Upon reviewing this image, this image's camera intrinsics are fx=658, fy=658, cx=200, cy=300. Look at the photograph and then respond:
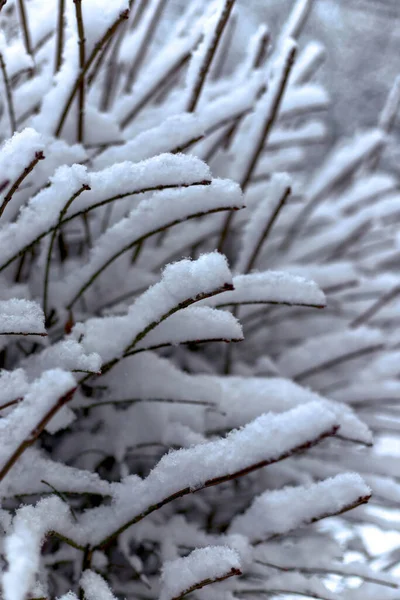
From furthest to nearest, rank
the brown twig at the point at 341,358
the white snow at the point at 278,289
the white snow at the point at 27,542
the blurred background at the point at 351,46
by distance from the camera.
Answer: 1. the blurred background at the point at 351,46
2. the brown twig at the point at 341,358
3. the white snow at the point at 278,289
4. the white snow at the point at 27,542

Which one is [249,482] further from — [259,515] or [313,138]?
[313,138]

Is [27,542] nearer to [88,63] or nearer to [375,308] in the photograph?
[88,63]

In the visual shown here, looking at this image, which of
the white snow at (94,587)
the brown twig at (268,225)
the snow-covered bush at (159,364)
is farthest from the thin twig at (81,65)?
the white snow at (94,587)

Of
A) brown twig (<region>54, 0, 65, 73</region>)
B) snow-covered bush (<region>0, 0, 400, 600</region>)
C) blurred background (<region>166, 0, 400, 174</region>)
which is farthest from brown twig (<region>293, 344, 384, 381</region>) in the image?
blurred background (<region>166, 0, 400, 174</region>)

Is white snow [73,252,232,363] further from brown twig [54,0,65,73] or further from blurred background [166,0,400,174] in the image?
blurred background [166,0,400,174]

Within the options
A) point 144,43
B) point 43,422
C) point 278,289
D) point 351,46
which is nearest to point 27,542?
point 43,422

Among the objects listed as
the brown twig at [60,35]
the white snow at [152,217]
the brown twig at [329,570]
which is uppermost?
the brown twig at [60,35]

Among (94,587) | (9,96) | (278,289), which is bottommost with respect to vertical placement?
(94,587)

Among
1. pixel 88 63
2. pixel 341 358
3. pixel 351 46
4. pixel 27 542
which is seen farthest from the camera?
pixel 351 46

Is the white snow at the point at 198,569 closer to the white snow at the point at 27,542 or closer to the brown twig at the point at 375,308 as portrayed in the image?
the white snow at the point at 27,542
